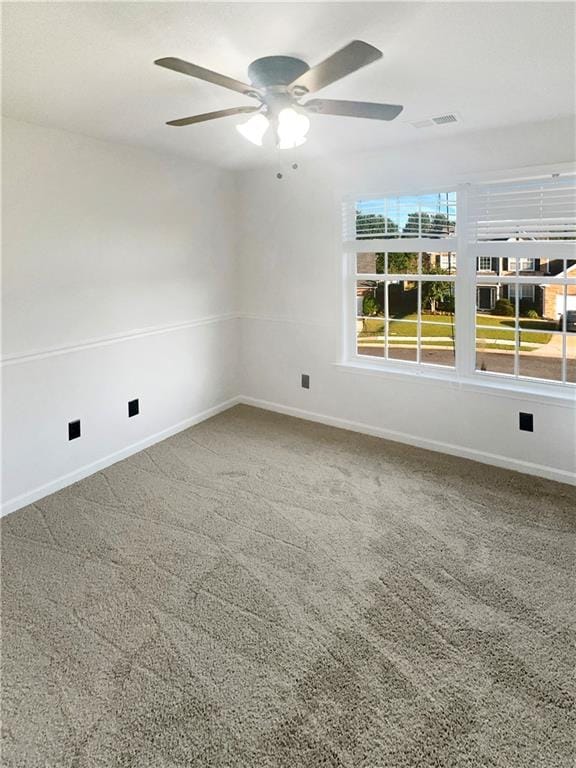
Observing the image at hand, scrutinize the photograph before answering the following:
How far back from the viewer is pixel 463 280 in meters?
3.79

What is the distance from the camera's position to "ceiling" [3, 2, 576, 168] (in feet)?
5.74

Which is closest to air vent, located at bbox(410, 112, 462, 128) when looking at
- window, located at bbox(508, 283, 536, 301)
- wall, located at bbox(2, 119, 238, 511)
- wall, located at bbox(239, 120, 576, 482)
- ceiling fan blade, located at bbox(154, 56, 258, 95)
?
wall, located at bbox(239, 120, 576, 482)

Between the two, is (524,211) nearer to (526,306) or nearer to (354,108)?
(526,306)

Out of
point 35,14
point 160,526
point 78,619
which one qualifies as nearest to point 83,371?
point 160,526

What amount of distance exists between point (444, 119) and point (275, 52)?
1480 millimetres

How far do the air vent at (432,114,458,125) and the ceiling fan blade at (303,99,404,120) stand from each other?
1065mm

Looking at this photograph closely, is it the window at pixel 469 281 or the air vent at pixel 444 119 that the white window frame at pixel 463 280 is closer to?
the window at pixel 469 281

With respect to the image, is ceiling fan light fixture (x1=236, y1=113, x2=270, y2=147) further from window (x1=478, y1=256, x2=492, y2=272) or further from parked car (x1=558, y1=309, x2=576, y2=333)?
parked car (x1=558, y1=309, x2=576, y2=333)

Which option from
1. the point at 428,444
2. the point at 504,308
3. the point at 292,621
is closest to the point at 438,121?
the point at 504,308

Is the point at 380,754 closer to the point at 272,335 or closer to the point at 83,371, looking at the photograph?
the point at 83,371

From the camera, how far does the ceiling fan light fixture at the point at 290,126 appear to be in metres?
2.18

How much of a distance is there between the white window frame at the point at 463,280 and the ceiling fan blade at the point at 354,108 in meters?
1.67

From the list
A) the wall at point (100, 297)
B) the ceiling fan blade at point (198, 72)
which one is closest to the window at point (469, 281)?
the wall at point (100, 297)

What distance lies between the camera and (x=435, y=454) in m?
3.98
